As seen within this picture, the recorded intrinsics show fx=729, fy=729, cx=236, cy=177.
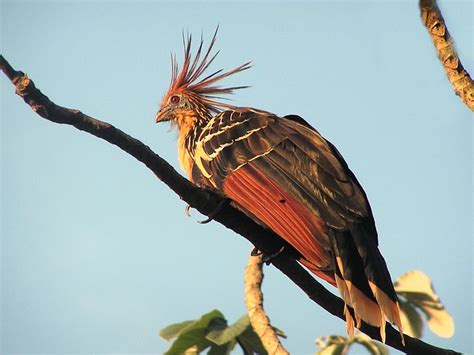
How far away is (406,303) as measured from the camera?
18.6 ft

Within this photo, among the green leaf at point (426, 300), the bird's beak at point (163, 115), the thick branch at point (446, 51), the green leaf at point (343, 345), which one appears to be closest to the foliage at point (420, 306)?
the green leaf at point (426, 300)

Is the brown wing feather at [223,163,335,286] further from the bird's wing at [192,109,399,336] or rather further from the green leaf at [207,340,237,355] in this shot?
the green leaf at [207,340,237,355]

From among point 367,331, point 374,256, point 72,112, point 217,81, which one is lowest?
point 367,331

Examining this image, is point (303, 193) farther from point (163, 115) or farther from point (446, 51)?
point (163, 115)

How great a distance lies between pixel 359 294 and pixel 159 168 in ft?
4.59

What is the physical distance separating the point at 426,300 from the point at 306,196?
163cm

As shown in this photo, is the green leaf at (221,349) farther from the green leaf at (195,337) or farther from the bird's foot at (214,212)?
the bird's foot at (214,212)

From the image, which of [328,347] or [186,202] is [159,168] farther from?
[328,347]

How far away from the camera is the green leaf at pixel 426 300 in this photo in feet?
17.9

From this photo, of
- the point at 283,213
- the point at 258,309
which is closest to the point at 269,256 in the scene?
the point at 283,213

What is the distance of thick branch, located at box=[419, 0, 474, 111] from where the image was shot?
13.1 ft

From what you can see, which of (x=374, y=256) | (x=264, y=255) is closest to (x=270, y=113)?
(x=264, y=255)

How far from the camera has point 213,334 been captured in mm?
4965

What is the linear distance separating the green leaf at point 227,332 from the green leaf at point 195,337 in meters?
0.07
